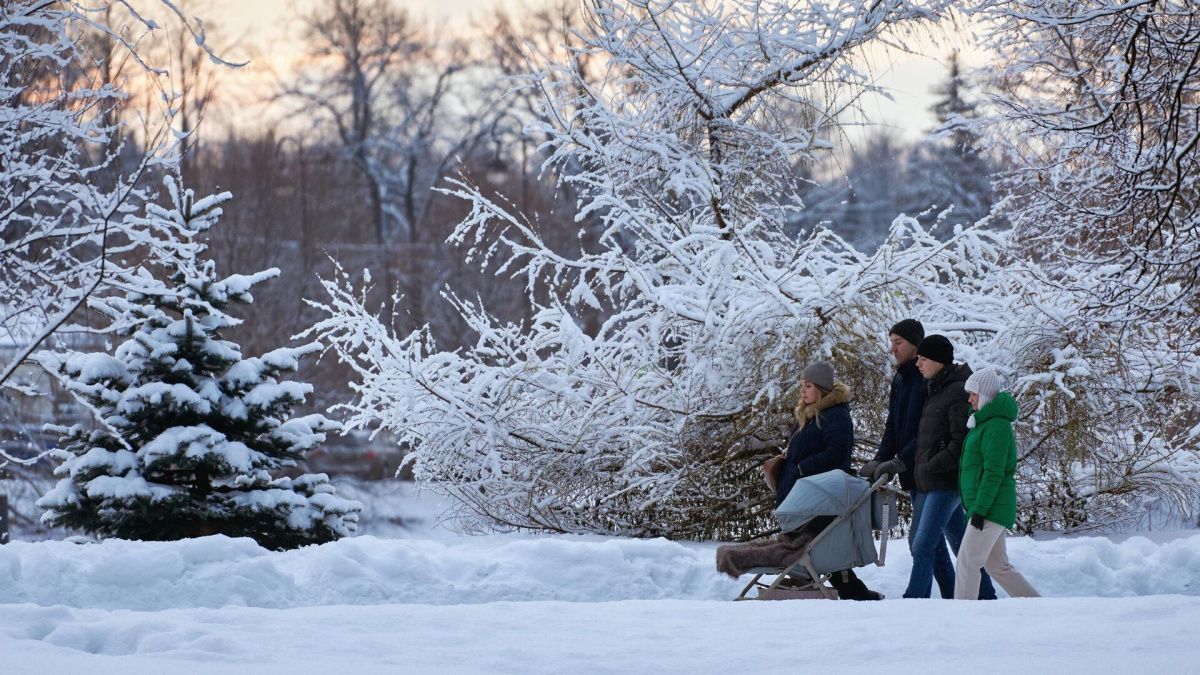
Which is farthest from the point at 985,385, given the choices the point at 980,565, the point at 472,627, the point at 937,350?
the point at 472,627

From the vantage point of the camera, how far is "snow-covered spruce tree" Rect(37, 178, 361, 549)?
12.4 meters

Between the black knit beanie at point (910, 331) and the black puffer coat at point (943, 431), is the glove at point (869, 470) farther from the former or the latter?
the black knit beanie at point (910, 331)

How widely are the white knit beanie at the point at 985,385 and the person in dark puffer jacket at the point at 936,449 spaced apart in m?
0.26

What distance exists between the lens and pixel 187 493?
493 inches

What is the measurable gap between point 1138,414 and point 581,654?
7797mm

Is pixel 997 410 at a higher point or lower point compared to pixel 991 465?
higher

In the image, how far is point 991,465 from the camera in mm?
7496

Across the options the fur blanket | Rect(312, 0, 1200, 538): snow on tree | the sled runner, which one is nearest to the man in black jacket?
the sled runner

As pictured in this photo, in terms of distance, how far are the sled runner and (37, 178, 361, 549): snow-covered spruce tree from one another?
5.52 meters

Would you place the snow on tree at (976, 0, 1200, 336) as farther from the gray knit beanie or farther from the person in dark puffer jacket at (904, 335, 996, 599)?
the gray knit beanie

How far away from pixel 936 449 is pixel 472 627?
121 inches

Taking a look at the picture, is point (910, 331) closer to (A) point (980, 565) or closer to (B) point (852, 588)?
(A) point (980, 565)

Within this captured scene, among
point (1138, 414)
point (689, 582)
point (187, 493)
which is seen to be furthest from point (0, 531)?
point (1138, 414)

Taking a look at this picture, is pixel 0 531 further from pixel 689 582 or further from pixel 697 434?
pixel 689 582
